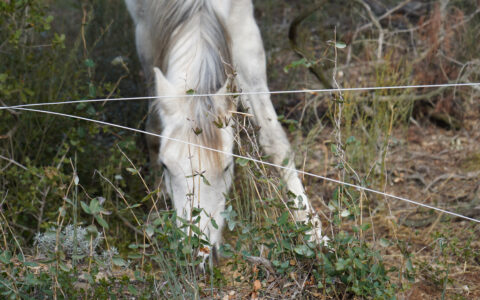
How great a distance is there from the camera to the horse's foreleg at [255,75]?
373 cm

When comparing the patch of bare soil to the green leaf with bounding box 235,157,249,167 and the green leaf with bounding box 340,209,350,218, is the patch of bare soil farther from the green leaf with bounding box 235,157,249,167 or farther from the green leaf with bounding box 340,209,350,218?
the green leaf with bounding box 235,157,249,167

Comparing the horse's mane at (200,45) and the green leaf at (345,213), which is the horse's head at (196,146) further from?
the green leaf at (345,213)

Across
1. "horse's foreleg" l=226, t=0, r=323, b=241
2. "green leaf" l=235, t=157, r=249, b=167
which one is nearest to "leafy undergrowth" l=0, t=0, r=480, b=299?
"green leaf" l=235, t=157, r=249, b=167

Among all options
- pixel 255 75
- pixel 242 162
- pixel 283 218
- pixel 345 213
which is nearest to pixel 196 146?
pixel 242 162

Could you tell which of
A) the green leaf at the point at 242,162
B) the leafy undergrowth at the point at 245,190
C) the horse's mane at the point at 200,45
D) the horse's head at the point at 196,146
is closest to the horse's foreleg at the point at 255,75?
the leafy undergrowth at the point at 245,190

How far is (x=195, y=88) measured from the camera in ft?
9.18

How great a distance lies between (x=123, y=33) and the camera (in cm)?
540

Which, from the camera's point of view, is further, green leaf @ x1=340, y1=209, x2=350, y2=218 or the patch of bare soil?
the patch of bare soil

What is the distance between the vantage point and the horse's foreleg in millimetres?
3730

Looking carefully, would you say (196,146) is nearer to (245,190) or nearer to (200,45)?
(200,45)

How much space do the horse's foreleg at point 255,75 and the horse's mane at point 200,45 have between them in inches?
20.7

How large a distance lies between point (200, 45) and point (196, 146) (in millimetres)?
586

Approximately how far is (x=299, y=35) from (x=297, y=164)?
1896 millimetres

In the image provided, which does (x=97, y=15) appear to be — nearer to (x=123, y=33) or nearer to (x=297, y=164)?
(x=123, y=33)
